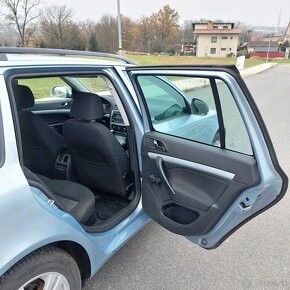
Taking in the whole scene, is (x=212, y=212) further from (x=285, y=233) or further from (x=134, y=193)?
(x=285, y=233)

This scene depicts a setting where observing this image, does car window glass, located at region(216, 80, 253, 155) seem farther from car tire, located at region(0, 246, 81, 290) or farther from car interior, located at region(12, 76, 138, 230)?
car tire, located at region(0, 246, 81, 290)

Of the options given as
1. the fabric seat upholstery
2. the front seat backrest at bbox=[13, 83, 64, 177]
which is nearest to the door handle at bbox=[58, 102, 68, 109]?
the front seat backrest at bbox=[13, 83, 64, 177]

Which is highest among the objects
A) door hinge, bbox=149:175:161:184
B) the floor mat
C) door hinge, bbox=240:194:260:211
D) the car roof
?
the car roof

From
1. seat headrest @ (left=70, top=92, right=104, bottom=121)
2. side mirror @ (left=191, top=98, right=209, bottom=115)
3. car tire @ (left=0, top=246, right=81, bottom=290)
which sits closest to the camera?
car tire @ (left=0, top=246, right=81, bottom=290)

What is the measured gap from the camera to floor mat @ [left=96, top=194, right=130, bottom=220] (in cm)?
241

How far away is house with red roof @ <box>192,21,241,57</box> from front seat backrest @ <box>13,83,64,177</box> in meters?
65.6

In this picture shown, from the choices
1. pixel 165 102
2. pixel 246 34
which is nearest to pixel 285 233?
pixel 165 102

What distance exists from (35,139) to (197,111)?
1.62 meters

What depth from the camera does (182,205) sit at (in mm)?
1977

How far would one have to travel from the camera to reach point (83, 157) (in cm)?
242

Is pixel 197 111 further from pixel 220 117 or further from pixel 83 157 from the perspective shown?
pixel 83 157

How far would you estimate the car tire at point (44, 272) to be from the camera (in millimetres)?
1285

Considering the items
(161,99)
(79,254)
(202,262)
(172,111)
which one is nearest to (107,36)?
(161,99)

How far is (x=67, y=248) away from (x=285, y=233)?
2140 mm
